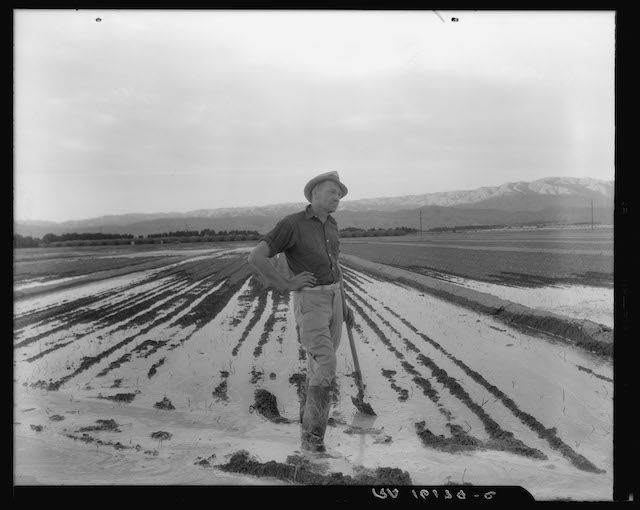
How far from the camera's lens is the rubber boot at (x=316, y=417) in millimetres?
3082

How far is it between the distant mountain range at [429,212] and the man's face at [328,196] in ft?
0.46

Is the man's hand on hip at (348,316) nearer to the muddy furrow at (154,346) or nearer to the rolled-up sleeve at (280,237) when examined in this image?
the rolled-up sleeve at (280,237)

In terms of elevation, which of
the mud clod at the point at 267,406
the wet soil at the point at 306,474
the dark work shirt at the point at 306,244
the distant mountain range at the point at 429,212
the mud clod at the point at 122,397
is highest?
the distant mountain range at the point at 429,212

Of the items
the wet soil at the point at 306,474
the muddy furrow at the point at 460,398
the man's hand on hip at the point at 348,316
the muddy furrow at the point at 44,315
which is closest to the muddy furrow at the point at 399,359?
the muddy furrow at the point at 460,398

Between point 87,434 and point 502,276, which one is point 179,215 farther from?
point 502,276

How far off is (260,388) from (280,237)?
3.53 feet

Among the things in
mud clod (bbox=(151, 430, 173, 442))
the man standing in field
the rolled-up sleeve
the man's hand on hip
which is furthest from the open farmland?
the rolled-up sleeve

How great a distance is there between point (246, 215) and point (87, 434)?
1.77 meters

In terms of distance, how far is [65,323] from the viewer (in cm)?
336

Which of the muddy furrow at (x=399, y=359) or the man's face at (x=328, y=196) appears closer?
the man's face at (x=328, y=196)

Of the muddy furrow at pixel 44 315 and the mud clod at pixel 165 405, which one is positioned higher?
the muddy furrow at pixel 44 315

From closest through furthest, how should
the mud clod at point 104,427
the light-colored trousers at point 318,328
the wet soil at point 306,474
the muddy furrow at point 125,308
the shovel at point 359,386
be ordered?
1. the wet soil at point 306,474
2. the light-colored trousers at point 318,328
3. the mud clod at point 104,427
4. the shovel at point 359,386
5. the muddy furrow at point 125,308

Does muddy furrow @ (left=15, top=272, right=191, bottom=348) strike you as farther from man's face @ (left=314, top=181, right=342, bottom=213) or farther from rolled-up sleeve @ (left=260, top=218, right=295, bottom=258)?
man's face @ (left=314, top=181, right=342, bottom=213)
